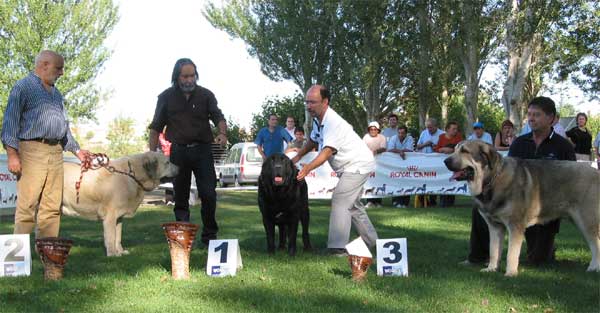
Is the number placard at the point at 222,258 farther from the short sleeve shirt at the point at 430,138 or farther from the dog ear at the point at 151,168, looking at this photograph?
the short sleeve shirt at the point at 430,138

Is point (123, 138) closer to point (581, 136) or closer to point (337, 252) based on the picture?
point (581, 136)

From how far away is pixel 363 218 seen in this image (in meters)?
6.27

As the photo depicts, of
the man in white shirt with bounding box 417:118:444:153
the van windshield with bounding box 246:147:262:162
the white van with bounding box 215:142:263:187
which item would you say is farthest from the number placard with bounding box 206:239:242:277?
the van windshield with bounding box 246:147:262:162

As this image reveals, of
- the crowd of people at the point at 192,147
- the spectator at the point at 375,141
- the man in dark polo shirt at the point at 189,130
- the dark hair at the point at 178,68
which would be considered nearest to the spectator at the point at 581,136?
the spectator at the point at 375,141

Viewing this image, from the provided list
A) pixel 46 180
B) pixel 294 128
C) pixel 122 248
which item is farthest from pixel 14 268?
pixel 294 128

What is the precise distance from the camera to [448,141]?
1286 centimetres

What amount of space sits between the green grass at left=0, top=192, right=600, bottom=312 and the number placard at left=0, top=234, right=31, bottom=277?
14 cm

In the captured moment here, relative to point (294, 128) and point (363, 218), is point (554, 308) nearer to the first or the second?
point (363, 218)

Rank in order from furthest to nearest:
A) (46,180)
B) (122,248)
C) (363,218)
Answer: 1. (122,248)
2. (363,218)
3. (46,180)

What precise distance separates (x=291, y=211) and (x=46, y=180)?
8.42 ft

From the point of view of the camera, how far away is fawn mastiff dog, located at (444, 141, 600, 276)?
5332 millimetres

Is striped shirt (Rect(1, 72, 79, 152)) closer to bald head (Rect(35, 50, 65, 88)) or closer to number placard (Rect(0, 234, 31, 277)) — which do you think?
bald head (Rect(35, 50, 65, 88))

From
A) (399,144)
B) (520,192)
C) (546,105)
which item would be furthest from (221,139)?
(399,144)

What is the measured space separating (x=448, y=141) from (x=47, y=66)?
929 centimetres
